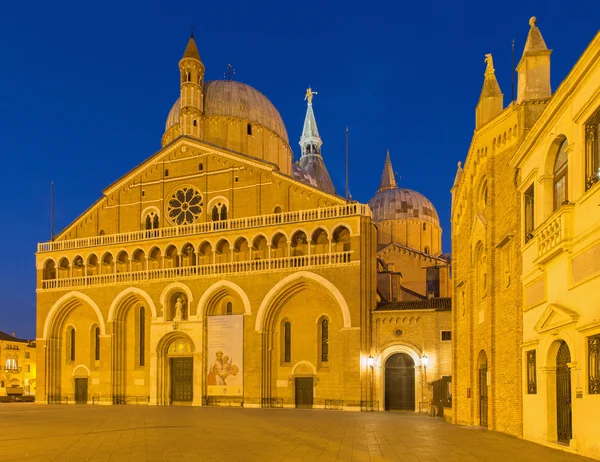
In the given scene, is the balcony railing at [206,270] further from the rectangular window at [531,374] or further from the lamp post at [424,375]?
the rectangular window at [531,374]

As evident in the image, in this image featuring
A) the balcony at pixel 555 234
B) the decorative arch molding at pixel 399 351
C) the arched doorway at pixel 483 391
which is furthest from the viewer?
the decorative arch molding at pixel 399 351

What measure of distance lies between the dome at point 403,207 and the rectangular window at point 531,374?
47.2 m

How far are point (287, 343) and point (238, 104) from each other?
19.8 meters

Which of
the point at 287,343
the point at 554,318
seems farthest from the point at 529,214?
the point at 287,343

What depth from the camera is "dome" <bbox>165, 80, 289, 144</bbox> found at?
4862cm

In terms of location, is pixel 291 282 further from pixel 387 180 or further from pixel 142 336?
pixel 387 180

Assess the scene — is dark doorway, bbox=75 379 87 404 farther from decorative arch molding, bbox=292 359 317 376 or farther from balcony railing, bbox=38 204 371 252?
decorative arch molding, bbox=292 359 317 376

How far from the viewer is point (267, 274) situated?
123 feet

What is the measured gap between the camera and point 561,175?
14711mm

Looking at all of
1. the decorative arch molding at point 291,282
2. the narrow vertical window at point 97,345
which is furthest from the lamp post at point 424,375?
the narrow vertical window at point 97,345

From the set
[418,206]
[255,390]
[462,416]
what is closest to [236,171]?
[255,390]

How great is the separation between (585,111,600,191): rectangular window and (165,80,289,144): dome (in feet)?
124

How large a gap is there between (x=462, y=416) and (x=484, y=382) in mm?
2953

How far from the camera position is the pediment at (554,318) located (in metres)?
13.1
